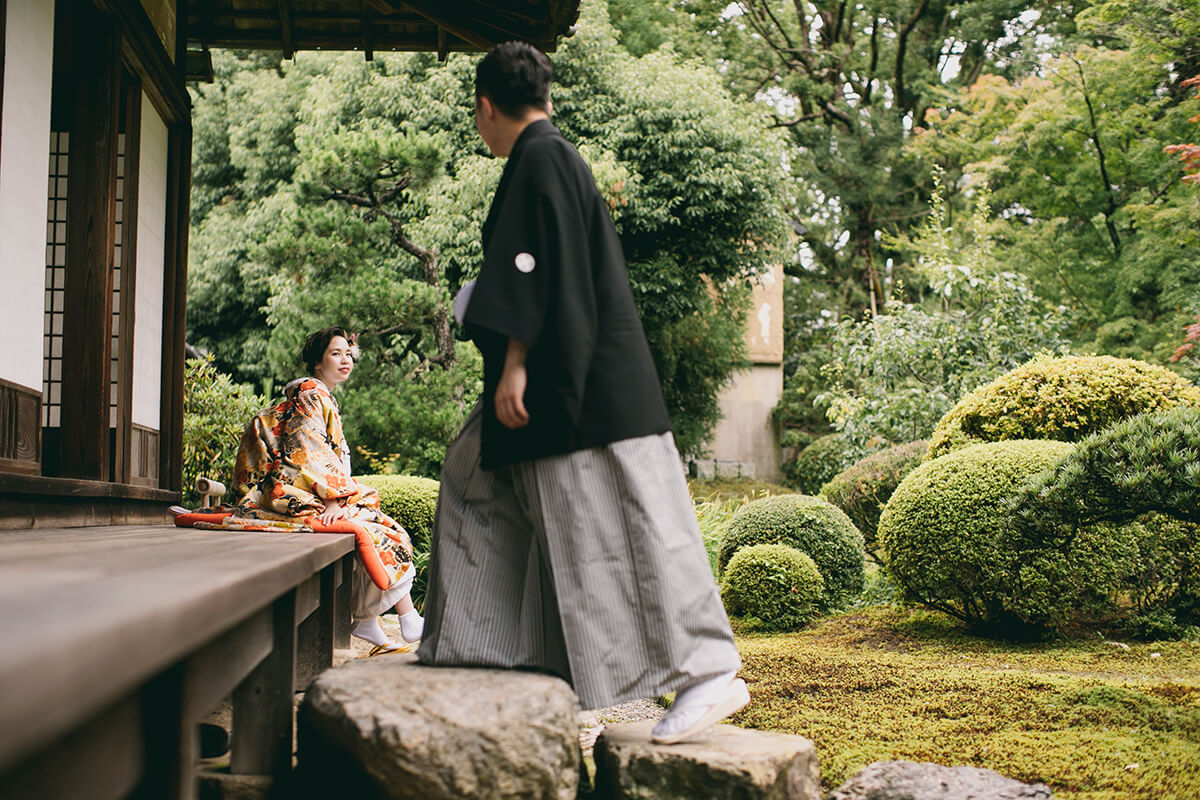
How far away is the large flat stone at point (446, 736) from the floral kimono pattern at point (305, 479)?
2.05 metres

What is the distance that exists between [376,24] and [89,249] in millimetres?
2525

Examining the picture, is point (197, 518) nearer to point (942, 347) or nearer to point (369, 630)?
point (369, 630)

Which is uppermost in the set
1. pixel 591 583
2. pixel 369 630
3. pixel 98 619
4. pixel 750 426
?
pixel 750 426

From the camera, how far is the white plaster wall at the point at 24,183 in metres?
3.88

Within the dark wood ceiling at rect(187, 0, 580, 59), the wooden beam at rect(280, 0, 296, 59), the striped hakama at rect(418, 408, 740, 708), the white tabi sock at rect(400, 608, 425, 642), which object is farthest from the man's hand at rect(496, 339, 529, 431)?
the wooden beam at rect(280, 0, 296, 59)

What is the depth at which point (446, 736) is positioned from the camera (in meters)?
1.91

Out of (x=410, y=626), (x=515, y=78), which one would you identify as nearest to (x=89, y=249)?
(x=410, y=626)

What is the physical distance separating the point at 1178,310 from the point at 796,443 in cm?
864

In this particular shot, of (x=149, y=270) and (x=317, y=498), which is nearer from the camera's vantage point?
(x=317, y=498)

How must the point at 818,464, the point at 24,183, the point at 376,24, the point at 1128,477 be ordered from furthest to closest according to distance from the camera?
the point at 818,464
the point at 376,24
the point at 24,183
the point at 1128,477

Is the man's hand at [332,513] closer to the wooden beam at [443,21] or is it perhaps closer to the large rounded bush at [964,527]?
the wooden beam at [443,21]

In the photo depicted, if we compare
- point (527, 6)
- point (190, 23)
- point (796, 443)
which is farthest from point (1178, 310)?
point (190, 23)

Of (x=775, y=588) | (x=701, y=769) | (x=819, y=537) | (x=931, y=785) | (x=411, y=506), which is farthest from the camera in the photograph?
(x=819, y=537)

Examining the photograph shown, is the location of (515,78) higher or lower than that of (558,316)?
higher
